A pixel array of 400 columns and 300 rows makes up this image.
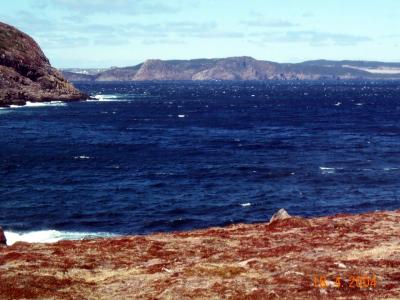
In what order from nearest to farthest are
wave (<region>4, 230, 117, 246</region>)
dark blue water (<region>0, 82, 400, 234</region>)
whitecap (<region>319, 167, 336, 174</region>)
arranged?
1. wave (<region>4, 230, 117, 246</region>)
2. dark blue water (<region>0, 82, 400, 234</region>)
3. whitecap (<region>319, 167, 336, 174</region>)

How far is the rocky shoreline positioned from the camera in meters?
24.6

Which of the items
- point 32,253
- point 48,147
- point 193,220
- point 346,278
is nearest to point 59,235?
point 193,220

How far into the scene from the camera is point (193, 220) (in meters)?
55.8

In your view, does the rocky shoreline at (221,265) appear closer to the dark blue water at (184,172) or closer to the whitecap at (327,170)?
the dark blue water at (184,172)

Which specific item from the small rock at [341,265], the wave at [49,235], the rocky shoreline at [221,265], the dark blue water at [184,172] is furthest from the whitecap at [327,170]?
the small rock at [341,265]

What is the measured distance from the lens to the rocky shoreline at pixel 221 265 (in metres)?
24.6

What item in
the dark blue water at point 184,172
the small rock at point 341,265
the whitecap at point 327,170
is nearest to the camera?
the small rock at point 341,265

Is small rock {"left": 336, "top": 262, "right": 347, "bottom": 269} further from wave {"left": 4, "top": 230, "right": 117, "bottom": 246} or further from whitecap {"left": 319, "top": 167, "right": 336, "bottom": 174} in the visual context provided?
whitecap {"left": 319, "top": 167, "right": 336, "bottom": 174}
